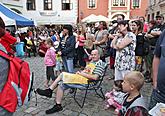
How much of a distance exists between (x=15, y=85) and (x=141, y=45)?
465 centimetres

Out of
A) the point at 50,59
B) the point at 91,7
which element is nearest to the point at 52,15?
the point at 91,7

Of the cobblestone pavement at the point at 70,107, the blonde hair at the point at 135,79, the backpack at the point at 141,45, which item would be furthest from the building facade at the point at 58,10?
the blonde hair at the point at 135,79

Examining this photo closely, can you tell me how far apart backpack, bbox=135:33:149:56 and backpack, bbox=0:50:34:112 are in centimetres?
435

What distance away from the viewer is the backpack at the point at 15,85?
1996mm

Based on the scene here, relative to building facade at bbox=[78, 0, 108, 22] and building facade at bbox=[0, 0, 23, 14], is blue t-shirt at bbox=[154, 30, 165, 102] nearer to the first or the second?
building facade at bbox=[0, 0, 23, 14]

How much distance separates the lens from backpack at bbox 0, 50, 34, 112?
1996 mm

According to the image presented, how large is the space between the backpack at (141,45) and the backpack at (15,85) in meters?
4.35

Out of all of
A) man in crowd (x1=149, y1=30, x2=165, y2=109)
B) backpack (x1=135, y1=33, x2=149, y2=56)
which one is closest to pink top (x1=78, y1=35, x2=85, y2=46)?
backpack (x1=135, y1=33, x2=149, y2=56)

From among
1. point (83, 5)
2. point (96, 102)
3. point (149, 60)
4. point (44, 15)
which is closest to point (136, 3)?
point (83, 5)

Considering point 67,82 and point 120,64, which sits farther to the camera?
point 120,64

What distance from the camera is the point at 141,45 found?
20.2ft

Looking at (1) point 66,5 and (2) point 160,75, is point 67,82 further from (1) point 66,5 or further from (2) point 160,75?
(1) point 66,5

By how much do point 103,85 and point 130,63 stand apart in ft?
5.21

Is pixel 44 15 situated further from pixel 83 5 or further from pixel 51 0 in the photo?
pixel 83 5
